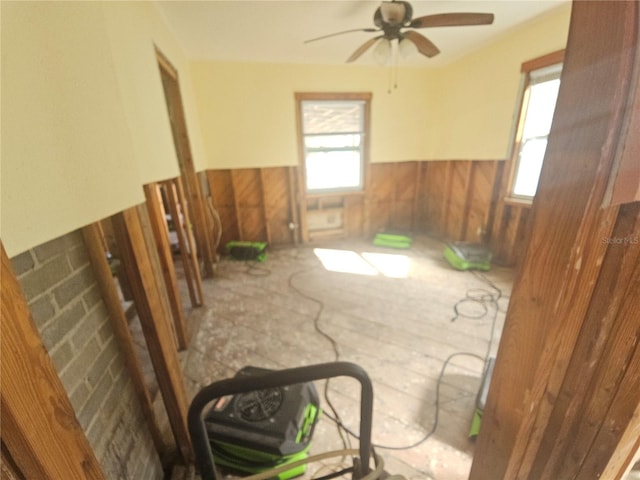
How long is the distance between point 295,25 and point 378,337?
2847 millimetres

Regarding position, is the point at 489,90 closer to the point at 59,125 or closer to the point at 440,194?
the point at 440,194

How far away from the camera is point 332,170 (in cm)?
400

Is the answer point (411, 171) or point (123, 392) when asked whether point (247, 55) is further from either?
point (123, 392)

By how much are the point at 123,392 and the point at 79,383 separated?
269 millimetres

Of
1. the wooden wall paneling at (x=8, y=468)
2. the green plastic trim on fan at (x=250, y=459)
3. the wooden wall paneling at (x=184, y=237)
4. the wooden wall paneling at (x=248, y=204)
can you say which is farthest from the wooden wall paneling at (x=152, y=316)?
the wooden wall paneling at (x=248, y=204)

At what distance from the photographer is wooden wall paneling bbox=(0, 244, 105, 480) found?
1.11 feet

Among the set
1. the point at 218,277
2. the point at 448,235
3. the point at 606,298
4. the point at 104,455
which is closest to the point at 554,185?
the point at 606,298

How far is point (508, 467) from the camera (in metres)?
0.63

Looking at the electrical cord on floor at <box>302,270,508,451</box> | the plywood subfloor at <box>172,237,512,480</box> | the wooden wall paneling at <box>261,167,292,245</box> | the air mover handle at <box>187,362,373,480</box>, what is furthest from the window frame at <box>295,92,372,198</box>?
the air mover handle at <box>187,362,373,480</box>

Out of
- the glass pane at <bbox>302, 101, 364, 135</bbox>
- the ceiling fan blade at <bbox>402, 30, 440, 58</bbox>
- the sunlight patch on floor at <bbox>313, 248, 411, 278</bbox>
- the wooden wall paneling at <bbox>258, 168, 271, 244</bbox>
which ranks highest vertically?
the ceiling fan blade at <bbox>402, 30, 440, 58</bbox>

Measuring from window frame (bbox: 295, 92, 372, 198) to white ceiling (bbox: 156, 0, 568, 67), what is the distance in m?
0.46

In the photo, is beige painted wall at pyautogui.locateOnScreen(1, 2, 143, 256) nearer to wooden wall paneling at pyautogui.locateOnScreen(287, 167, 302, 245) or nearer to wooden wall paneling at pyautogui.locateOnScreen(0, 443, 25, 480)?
wooden wall paneling at pyautogui.locateOnScreen(0, 443, 25, 480)

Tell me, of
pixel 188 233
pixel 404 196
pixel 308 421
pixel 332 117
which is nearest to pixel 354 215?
pixel 404 196

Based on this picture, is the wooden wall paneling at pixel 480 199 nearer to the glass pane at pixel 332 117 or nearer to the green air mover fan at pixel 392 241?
the green air mover fan at pixel 392 241
